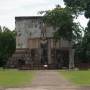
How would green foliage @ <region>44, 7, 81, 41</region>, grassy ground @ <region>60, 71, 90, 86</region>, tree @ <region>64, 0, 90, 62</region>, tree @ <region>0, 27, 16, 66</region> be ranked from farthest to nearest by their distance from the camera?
tree @ <region>0, 27, 16, 66</region> < tree @ <region>64, 0, 90, 62</region> < green foliage @ <region>44, 7, 81, 41</region> < grassy ground @ <region>60, 71, 90, 86</region>

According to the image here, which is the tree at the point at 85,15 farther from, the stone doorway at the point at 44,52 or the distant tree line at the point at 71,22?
the stone doorway at the point at 44,52

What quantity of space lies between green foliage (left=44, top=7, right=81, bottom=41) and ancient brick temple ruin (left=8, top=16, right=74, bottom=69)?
4.18 metres

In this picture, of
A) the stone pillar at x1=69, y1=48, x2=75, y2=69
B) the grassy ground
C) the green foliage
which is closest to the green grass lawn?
the grassy ground

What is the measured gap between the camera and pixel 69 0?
255 ft

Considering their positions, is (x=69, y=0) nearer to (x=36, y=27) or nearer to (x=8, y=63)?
(x=36, y=27)

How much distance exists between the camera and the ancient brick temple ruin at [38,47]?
81812 millimetres

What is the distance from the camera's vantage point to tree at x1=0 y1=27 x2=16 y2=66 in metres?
80.6

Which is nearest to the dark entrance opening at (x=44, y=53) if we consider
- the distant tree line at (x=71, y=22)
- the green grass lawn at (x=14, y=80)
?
the distant tree line at (x=71, y=22)

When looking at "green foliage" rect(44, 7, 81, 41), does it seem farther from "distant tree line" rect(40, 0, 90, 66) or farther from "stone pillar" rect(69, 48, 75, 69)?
"stone pillar" rect(69, 48, 75, 69)

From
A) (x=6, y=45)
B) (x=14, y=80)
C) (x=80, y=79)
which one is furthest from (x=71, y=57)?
(x=14, y=80)

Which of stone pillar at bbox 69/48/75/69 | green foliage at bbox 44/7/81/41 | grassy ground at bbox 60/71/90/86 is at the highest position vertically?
green foliage at bbox 44/7/81/41

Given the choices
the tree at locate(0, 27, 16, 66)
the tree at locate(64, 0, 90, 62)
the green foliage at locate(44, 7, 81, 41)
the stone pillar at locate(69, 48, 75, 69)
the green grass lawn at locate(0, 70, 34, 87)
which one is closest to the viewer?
the green grass lawn at locate(0, 70, 34, 87)

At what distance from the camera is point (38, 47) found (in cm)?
8238

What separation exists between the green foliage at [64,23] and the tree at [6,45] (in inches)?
→ 397
